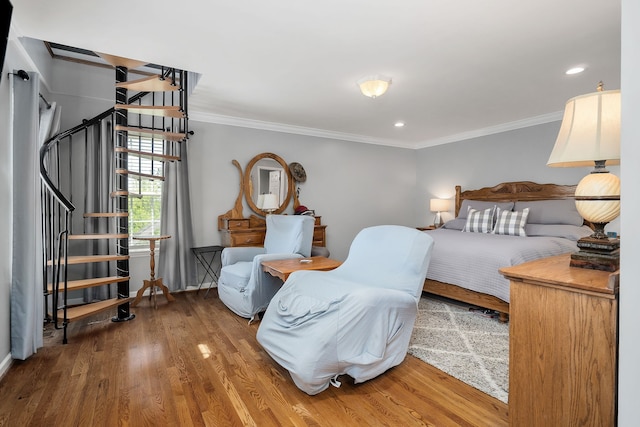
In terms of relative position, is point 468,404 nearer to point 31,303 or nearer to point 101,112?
point 31,303

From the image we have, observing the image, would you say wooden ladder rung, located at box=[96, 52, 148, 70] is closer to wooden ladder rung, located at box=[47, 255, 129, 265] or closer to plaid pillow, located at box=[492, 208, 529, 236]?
wooden ladder rung, located at box=[47, 255, 129, 265]

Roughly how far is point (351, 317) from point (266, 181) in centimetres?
329

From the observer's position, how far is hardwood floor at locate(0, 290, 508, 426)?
5.59ft

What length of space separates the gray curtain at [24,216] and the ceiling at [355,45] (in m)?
0.51

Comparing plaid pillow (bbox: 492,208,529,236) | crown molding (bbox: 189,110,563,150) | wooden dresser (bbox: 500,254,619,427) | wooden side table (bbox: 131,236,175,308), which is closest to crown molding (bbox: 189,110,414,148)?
crown molding (bbox: 189,110,563,150)

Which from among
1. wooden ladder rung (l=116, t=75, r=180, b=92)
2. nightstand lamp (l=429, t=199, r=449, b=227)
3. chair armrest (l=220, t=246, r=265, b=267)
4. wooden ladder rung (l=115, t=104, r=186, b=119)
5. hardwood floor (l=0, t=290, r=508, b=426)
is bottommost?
hardwood floor (l=0, t=290, r=508, b=426)

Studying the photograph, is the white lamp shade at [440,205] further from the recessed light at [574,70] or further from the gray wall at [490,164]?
the recessed light at [574,70]

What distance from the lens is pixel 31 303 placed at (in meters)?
2.33

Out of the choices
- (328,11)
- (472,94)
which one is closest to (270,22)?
(328,11)

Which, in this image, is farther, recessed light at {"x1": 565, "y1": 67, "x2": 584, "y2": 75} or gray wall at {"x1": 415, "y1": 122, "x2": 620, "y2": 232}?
gray wall at {"x1": 415, "y1": 122, "x2": 620, "y2": 232}

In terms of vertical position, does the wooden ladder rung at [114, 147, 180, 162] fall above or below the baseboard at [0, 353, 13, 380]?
above

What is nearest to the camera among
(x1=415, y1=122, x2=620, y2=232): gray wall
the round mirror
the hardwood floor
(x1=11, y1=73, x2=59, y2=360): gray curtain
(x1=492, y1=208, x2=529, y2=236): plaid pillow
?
the hardwood floor

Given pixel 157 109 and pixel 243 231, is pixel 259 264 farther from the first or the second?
pixel 157 109

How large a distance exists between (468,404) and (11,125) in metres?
3.60
